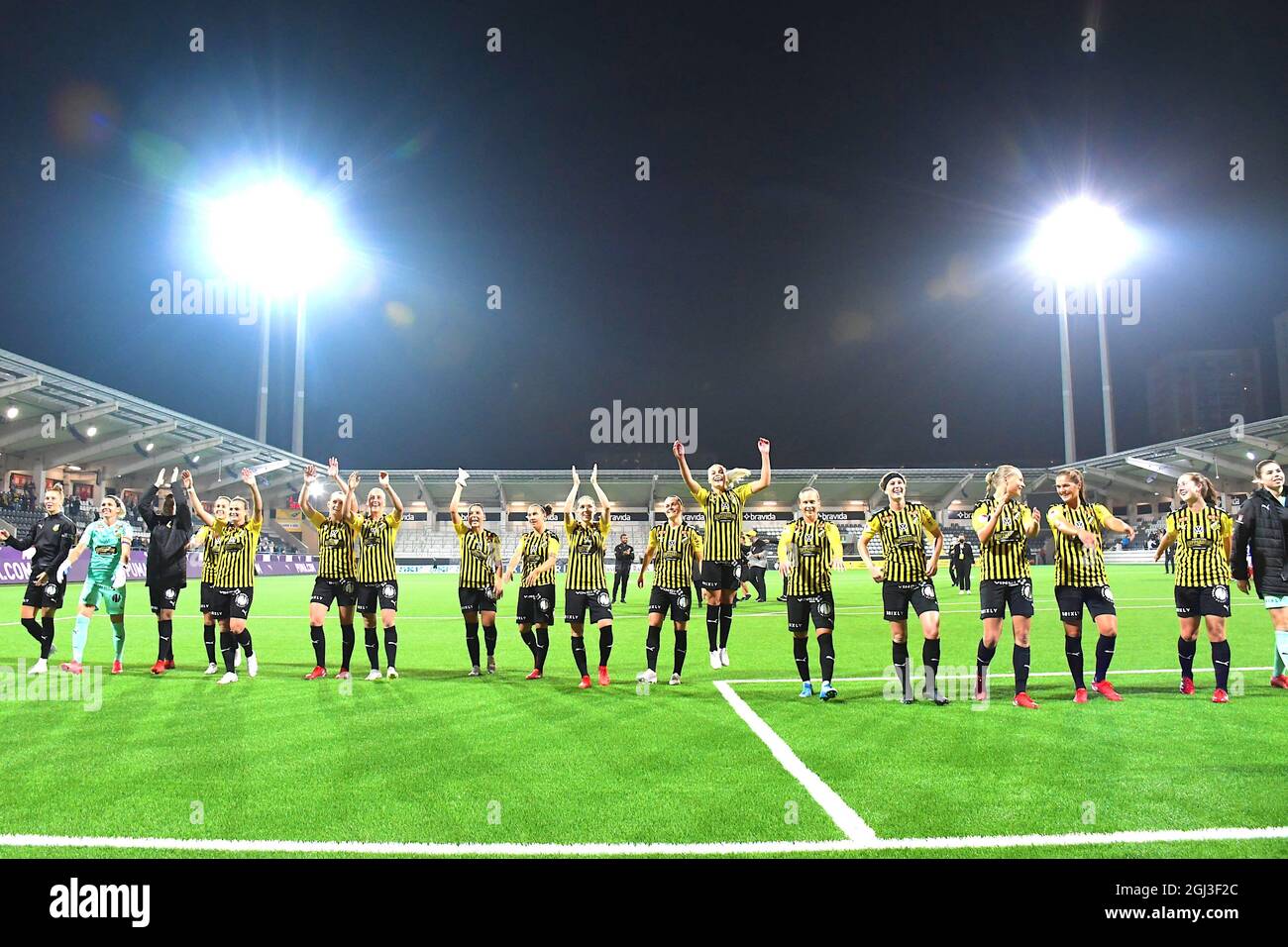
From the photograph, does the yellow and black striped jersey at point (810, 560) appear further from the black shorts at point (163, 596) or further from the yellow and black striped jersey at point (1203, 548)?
the black shorts at point (163, 596)

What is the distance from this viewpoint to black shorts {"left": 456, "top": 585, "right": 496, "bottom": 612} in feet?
30.3

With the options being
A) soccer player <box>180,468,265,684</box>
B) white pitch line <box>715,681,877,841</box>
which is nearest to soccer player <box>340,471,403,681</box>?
soccer player <box>180,468,265,684</box>

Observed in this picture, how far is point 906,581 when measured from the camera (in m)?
7.05

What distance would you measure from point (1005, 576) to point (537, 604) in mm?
5135

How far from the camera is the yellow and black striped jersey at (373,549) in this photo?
9125 millimetres

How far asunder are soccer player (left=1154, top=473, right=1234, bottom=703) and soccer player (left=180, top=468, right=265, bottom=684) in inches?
401

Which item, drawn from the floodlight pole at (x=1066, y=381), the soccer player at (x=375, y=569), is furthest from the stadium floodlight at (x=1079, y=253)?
the soccer player at (x=375, y=569)

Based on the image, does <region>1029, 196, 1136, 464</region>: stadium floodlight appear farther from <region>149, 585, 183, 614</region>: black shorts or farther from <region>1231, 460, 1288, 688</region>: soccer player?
<region>149, 585, 183, 614</region>: black shorts

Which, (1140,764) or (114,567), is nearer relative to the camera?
(1140,764)

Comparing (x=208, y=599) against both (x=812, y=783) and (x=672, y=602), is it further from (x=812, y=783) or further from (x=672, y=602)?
(x=812, y=783)
